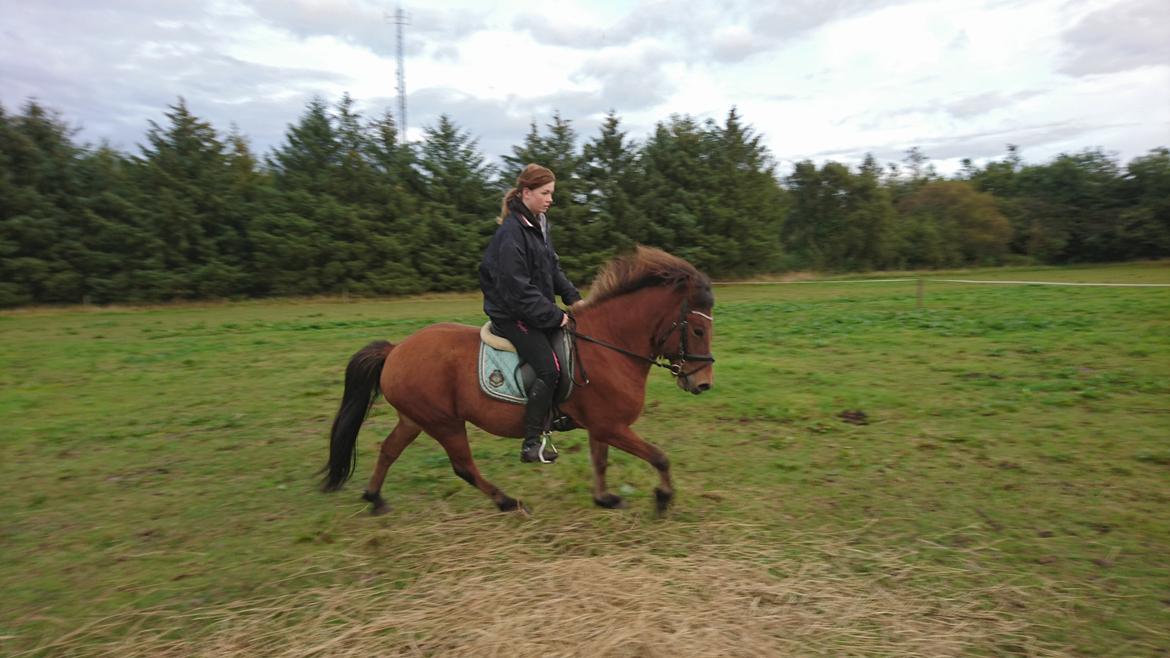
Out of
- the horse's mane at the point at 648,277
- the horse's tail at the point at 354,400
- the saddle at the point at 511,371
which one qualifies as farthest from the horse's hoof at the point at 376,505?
the horse's mane at the point at 648,277

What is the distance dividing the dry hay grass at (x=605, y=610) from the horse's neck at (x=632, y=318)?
1.50 metres

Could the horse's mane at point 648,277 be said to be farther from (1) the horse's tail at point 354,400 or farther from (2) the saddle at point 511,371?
(1) the horse's tail at point 354,400

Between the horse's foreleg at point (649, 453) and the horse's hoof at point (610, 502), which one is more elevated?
the horse's foreleg at point (649, 453)

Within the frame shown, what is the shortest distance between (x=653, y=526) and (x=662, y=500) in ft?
0.69

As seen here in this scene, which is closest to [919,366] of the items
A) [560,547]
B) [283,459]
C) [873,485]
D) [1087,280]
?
[873,485]

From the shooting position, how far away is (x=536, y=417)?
190 inches

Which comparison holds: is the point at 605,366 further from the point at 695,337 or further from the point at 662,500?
the point at 662,500

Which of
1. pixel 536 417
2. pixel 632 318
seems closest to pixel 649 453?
pixel 536 417

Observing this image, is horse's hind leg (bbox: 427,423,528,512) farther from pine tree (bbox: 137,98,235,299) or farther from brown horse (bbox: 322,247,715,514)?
pine tree (bbox: 137,98,235,299)

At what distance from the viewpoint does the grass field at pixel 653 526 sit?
3.49 m

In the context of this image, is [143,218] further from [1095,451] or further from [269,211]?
[1095,451]

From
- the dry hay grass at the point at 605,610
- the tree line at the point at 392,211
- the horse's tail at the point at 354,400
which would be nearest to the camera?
the dry hay grass at the point at 605,610

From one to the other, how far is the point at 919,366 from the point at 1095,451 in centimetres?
406

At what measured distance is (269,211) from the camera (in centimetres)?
2662
